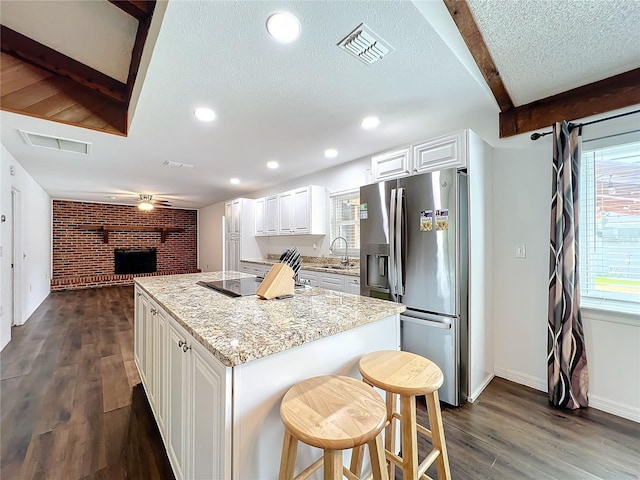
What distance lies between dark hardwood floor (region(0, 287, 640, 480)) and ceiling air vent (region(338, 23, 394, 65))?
2.41 metres

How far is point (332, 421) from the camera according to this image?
85cm

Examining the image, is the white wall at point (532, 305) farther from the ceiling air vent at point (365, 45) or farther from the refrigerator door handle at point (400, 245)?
the ceiling air vent at point (365, 45)

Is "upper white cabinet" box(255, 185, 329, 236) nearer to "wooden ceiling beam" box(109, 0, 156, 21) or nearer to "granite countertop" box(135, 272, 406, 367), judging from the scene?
"granite countertop" box(135, 272, 406, 367)

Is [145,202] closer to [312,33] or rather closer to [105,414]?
[105,414]

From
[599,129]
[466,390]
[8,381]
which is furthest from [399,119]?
[8,381]

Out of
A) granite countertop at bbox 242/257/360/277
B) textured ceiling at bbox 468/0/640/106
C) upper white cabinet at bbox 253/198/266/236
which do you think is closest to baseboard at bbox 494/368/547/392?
granite countertop at bbox 242/257/360/277

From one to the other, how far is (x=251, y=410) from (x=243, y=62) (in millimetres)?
1908

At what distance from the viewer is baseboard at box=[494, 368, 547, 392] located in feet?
7.49

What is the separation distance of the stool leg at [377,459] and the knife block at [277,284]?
0.91 meters

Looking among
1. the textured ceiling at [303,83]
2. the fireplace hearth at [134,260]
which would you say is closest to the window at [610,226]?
the textured ceiling at [303,83]

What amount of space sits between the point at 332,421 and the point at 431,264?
5.37 feet

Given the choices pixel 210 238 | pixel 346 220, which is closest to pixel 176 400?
pixel 346 220

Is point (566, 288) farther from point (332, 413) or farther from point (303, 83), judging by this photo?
point (303, 83)

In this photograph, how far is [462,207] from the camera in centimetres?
216
